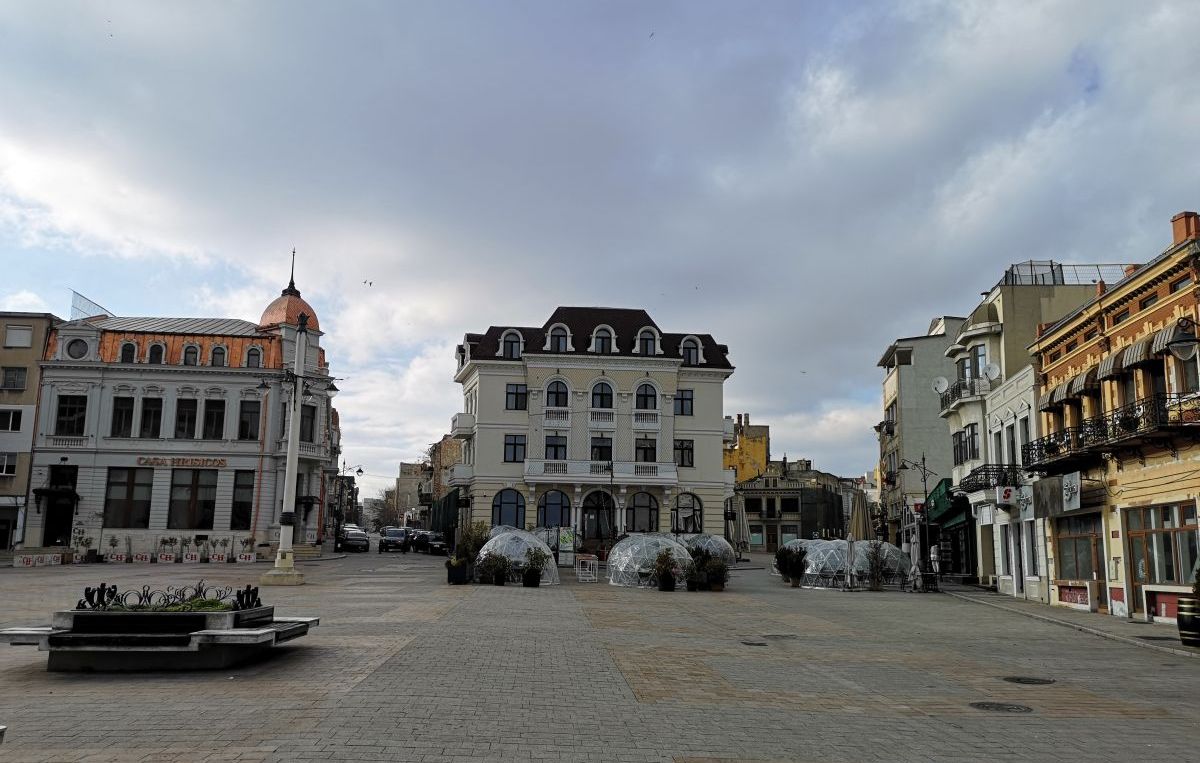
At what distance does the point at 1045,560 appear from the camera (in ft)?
90.7

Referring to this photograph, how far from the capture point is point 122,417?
4978 centimetres

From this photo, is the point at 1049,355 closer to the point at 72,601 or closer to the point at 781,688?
the point at 781,688

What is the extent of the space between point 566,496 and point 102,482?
25.3 m

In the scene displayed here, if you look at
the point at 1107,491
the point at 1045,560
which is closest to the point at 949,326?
the point at 1045,560

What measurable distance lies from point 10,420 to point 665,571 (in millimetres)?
39643

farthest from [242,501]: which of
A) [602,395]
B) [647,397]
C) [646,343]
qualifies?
[646,343]

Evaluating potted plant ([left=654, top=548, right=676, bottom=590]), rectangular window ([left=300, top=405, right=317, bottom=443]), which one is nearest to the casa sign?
rectangular window ([left=300, top=405, right=317, bottom=443])

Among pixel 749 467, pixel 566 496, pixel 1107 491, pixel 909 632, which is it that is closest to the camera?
pixel 909 632

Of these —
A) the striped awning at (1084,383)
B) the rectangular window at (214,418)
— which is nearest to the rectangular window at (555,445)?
the rectangular window at (214,418)

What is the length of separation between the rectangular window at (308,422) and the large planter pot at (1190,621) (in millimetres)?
43580

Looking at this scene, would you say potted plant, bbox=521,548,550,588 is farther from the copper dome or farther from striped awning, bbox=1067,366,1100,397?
the copper dome

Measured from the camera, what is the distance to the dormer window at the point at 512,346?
54319 millimetres

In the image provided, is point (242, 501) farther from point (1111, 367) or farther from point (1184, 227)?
point (1184, 227)

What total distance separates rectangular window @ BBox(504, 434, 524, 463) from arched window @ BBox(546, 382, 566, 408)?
104 inches
